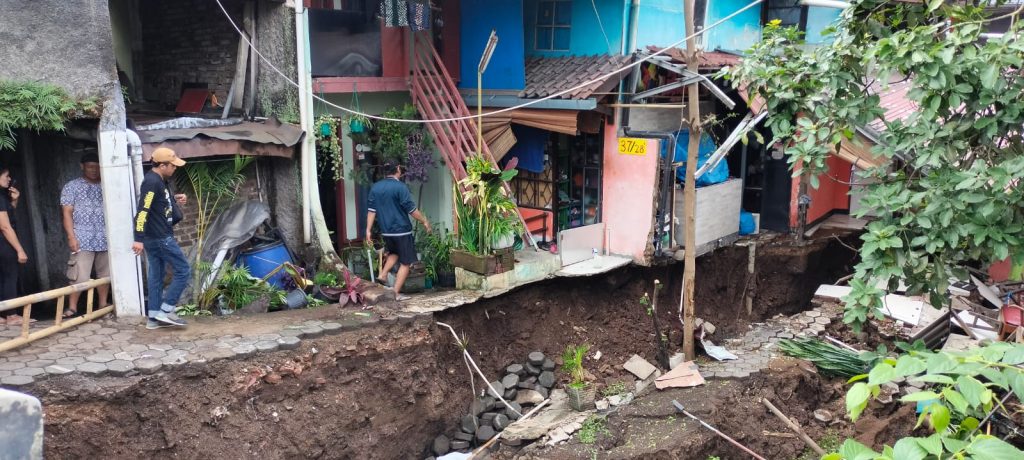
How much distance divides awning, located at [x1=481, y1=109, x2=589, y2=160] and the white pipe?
10.0 ft

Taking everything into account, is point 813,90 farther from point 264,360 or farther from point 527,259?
point 264,360

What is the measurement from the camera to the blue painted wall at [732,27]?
1372 cm

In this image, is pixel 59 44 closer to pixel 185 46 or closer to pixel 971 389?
pixel 185 46

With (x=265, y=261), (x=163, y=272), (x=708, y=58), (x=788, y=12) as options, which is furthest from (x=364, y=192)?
(x=788, y=12)

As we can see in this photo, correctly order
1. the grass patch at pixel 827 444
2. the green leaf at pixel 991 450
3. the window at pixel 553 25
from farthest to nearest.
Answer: the window at pixel 553 25 < the grass patch at pixel 827 444 < the green leaf at pixel 991 450

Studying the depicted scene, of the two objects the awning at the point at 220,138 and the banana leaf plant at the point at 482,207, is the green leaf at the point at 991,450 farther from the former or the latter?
the awning at the point at 220,138

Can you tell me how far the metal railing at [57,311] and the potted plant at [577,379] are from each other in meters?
6.01

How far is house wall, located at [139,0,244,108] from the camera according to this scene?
11000mm

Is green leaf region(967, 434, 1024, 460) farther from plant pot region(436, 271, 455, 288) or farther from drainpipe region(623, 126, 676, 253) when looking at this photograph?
plant pot region(436, 271, 455, 288)

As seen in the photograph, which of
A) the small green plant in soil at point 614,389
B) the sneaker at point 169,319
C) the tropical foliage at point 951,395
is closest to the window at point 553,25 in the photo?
the small green plant in soil at point 614,389

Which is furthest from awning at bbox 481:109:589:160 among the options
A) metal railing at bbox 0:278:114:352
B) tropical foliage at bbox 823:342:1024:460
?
tropical foliage at bbox 823:342:1024:460

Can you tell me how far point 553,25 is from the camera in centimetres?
1281

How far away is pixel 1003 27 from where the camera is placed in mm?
14195

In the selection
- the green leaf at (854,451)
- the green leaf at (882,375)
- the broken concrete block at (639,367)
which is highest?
the green leaf at (882,375)
